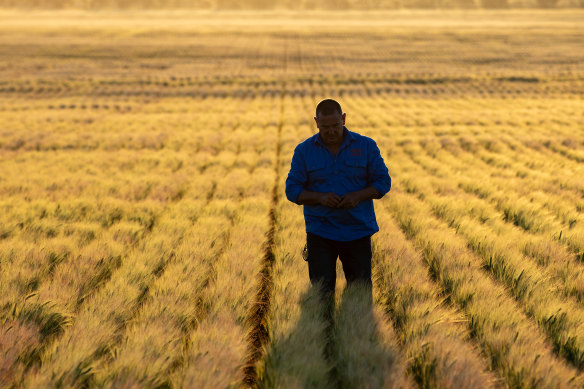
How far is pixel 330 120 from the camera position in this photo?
3084 millimetres

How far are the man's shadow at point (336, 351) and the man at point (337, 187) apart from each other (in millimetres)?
359

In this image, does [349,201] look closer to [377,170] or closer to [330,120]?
[377,170]

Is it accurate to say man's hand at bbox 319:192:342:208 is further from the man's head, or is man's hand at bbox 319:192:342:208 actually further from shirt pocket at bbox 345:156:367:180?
the man's head

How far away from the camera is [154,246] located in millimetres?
4762

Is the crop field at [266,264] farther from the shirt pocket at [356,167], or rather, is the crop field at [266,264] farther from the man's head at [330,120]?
the man's head at [330,120]

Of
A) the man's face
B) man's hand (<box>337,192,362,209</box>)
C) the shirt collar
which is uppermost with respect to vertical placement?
the man's face

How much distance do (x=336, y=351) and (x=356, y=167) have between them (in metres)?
1.40

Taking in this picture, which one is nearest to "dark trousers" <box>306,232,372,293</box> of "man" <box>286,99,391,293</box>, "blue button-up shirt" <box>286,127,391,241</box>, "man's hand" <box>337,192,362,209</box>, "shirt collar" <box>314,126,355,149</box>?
"man" <box>286,99,391,293</box>

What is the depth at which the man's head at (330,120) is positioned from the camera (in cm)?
307

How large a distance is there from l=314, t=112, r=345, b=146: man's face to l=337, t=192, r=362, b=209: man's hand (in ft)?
1.50

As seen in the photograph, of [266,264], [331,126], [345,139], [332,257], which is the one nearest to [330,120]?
[331,126]

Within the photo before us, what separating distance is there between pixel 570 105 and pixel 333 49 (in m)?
43.5

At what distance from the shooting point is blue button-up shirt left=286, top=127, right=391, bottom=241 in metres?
3.29

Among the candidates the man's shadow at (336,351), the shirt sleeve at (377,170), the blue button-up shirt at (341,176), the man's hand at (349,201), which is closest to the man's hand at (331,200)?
the man's hand at (349,201)
